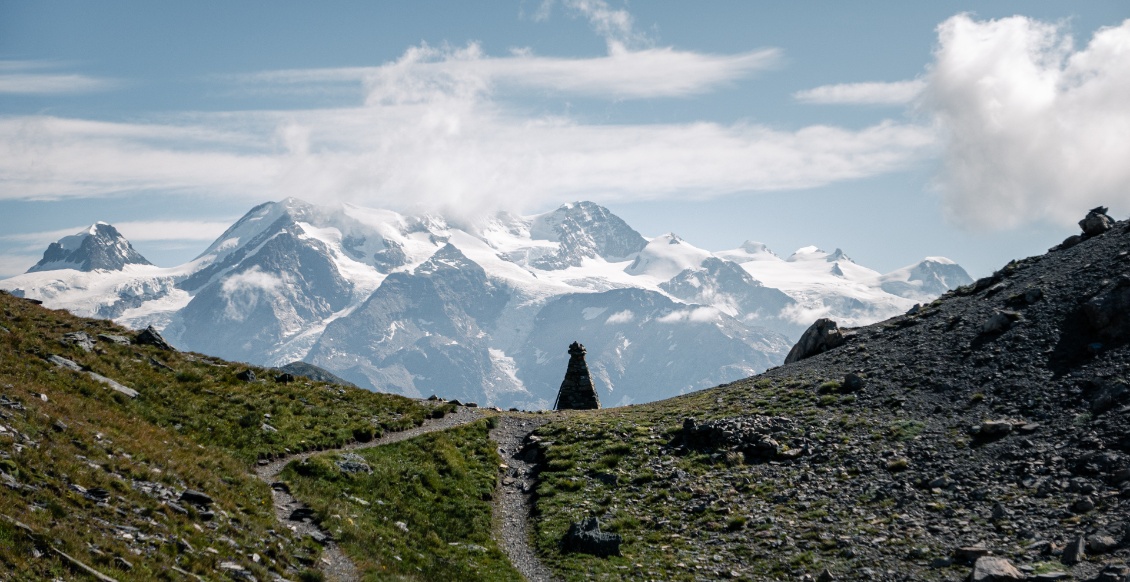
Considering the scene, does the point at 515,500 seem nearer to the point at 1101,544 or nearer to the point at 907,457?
the point at 907,457

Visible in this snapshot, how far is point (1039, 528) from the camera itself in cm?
3250

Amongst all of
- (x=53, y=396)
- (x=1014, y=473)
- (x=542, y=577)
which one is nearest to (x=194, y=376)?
(x=53, y=396)

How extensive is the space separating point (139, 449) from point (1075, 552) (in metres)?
34.6

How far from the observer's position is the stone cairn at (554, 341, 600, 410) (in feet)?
263

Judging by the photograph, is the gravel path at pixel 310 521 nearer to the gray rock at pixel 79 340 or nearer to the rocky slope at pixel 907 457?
the rocky slope at pixel 907 457

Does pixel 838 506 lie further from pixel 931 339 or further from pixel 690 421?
pixel 931 339

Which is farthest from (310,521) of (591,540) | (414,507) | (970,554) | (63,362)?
(970,554)

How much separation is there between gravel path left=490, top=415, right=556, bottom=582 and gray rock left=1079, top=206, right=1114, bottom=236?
4291cm

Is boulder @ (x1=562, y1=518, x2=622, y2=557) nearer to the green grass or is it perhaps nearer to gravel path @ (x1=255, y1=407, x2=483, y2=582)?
the green grass

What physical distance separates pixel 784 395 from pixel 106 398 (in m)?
40.0

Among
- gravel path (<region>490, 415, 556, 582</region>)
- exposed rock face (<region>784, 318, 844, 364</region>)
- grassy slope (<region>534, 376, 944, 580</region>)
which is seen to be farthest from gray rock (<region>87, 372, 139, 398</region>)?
exposed rock face (<region>784, 318, 844, 364</region>)

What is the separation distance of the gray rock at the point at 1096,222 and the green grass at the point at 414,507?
154 ft

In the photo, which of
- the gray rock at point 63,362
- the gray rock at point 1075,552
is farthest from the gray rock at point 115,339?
the gray rock at point 1075,552

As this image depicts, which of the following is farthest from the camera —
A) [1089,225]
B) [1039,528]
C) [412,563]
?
[1089,225]
